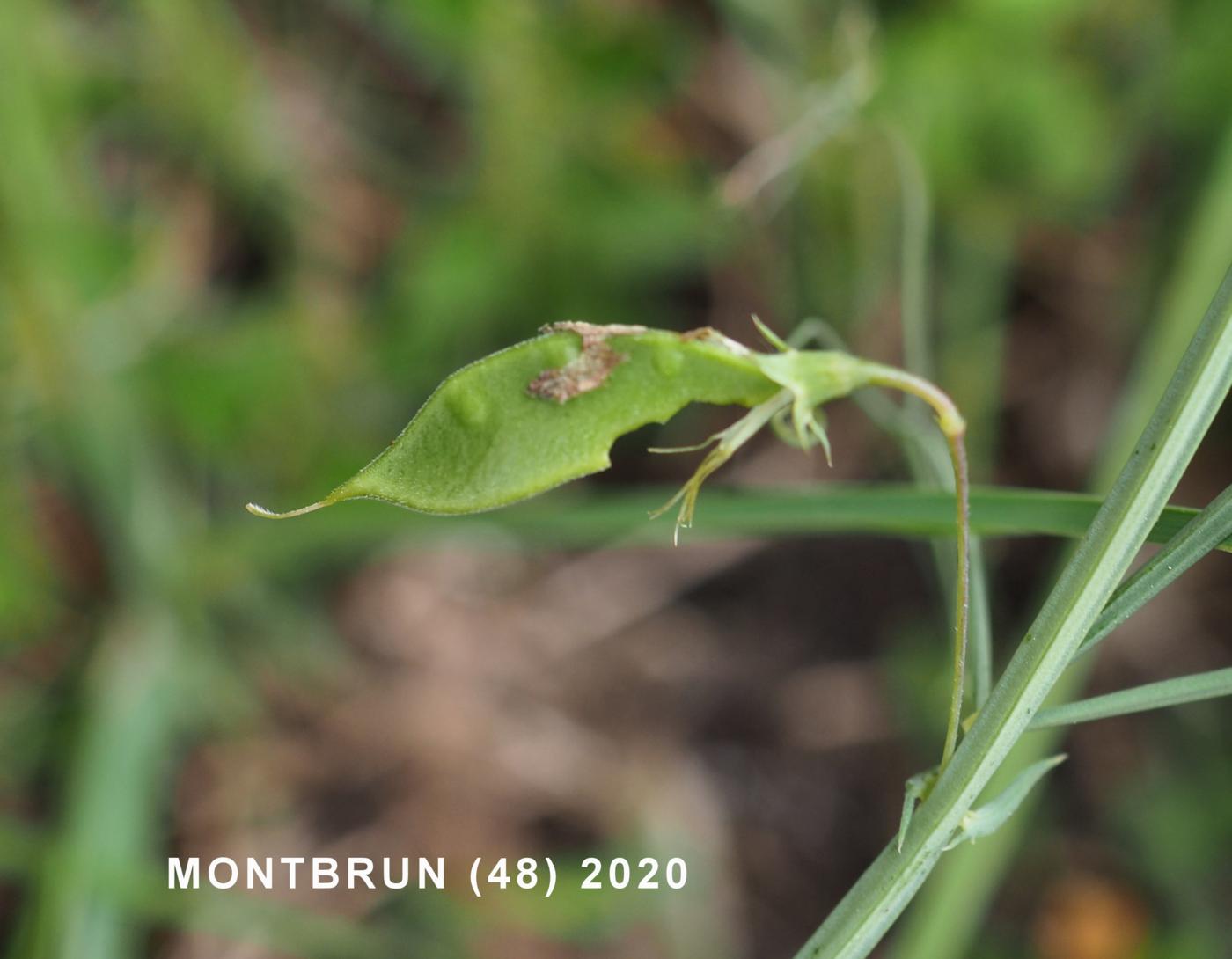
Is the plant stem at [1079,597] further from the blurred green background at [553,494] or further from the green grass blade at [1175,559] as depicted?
the blurred green background at [553,494]

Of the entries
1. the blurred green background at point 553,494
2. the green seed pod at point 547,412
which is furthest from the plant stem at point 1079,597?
the blurred green background at point 553,494

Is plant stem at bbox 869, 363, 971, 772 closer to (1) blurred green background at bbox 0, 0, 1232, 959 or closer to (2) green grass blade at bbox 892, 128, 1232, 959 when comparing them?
(2) green grass blade at bbox 892, 128, 1232, 959

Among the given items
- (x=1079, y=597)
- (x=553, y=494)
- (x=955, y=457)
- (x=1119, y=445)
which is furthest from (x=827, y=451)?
(x=553, y=494)

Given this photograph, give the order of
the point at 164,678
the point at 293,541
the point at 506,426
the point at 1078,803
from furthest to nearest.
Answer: the point at 1078,803 → the point at 164,678 → the point at 293,541 → the point at 506,426

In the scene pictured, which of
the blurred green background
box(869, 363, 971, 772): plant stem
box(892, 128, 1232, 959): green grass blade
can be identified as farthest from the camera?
the blurred green background

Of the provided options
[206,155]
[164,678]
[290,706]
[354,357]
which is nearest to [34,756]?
[164,678]

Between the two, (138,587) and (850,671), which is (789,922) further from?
(138,587)

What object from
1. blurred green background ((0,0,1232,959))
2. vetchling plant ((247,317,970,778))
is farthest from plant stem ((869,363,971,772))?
blurred green background ((0,0,1232,959))
